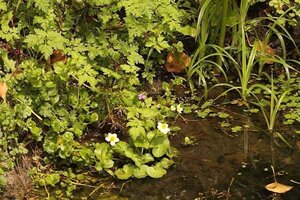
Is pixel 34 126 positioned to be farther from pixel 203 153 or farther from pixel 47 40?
pixel 203 153

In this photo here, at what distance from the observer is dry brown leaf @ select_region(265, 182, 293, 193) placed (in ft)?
10.6

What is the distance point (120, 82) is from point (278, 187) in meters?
1.30

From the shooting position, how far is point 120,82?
3.81m

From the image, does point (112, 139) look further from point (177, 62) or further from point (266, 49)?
point (266, 49)

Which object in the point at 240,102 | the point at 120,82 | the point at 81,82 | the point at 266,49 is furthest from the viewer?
the point at 266,49

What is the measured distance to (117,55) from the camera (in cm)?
376

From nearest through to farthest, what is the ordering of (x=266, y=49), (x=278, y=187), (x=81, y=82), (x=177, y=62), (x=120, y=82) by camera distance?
(x=278, y=187) < (x=81, y=82) < (x=120, y=82) < (x=177, y=62) < (x=266, y=49)

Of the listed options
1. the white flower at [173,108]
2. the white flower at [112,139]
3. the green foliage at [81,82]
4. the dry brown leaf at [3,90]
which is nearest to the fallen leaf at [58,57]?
the green foliage at [81,82]

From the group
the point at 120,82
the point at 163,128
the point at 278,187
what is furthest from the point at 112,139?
the point at 278,187

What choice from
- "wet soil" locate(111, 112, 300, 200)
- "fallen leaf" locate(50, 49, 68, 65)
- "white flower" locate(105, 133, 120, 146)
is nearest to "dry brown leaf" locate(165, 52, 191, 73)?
"wet soil" locate(111, 112, 300, 200)

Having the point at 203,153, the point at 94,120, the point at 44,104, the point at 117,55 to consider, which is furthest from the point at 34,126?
the point at 203,153

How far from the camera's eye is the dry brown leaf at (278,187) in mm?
3230

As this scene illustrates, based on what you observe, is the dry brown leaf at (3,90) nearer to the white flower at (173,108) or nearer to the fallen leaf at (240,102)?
the white flower at (173,108)

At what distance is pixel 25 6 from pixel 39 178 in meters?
1.20
